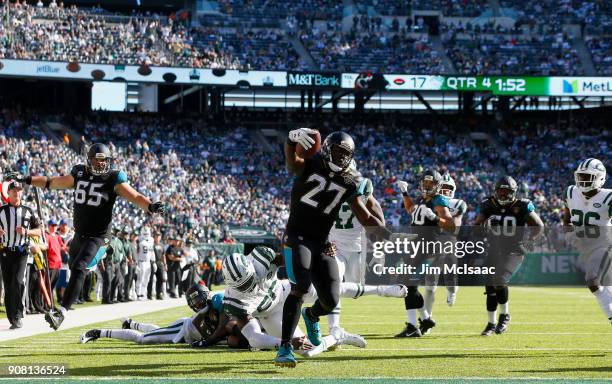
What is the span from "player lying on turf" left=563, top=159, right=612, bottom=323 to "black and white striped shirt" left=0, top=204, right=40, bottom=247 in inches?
249

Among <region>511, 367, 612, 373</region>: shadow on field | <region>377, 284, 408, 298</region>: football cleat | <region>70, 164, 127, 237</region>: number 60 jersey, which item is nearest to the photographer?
<region>511, 367, 612, 373</region>: shadow on field

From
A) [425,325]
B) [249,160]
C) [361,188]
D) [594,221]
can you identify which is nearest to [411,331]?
[425,325]

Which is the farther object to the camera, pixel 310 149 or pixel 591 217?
pixel 591 217

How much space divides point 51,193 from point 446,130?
2067 cm

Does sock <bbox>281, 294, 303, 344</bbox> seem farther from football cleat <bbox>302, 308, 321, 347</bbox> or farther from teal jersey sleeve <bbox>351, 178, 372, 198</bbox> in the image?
teal jersey sleeve <bbox>351, 178, 372, 198</bbox>

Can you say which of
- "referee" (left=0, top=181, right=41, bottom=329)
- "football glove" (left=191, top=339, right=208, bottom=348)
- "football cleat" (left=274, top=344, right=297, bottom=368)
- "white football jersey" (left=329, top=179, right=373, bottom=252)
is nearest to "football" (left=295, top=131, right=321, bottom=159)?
"football cleat" (left=274, top=344, right=297, bottom=368)

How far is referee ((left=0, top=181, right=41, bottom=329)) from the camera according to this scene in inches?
470

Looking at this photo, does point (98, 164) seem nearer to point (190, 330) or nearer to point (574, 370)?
point (190, 330)

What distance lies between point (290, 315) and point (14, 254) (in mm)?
5321

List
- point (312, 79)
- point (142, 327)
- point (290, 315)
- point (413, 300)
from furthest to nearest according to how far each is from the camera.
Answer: point (312, 79)
point (413, 300)
point (142, 327)
point (290, 315)

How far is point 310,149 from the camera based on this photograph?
8.02 metres

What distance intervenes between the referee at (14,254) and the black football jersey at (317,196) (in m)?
5.02

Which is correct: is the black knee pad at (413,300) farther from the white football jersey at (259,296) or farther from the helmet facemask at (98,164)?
the helmet facemask at (98,164)

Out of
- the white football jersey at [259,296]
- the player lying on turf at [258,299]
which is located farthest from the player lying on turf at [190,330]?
the white football jersey at [259,296]
